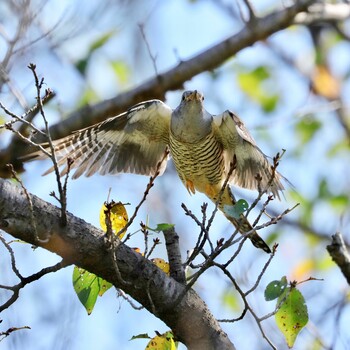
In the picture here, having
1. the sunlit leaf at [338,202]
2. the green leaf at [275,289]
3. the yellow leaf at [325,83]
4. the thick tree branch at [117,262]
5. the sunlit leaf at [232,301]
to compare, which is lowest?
the green leaf at [275,289]

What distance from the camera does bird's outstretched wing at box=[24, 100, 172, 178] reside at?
475 cm

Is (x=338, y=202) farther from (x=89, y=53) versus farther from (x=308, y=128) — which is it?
(x=89, y=53)

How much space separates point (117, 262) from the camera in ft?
9.53

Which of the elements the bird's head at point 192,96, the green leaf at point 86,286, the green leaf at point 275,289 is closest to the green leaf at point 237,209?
the green leaf at point 275,289

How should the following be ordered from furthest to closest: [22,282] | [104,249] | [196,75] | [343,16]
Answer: [343,16]
[196,75]
[104,249]
[22,282]

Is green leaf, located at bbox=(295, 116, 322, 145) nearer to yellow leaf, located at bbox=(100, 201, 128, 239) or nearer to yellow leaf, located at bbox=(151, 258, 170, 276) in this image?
yellow leaf, located at bbox=(151, 258, 170, 276)

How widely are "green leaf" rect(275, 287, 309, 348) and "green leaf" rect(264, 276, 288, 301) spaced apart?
3 cm

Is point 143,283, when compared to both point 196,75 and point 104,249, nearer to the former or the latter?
point 104,249

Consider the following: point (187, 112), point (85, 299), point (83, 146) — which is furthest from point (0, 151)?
point (85, 299)

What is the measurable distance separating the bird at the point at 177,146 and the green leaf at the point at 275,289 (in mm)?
1606

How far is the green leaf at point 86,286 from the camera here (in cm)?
293

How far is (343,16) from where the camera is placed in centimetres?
610

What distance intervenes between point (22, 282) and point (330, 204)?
13.2 feet

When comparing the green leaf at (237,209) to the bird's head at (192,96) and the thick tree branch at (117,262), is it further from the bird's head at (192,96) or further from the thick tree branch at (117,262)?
the bird's head at (192,96)
